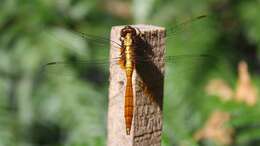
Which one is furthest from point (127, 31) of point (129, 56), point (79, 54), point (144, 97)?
point (79, 54)

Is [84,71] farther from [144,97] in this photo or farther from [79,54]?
[144,97]

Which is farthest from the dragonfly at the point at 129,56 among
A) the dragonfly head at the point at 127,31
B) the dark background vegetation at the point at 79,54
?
the dark background vegetation at the point at 79,54

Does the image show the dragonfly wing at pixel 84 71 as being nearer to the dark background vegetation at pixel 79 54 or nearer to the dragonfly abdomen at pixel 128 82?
the dark background vegetation at pixel 79 54

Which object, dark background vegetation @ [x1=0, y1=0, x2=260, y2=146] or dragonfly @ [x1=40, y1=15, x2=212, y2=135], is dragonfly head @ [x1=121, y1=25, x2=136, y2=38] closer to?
dragonfly @ [x1=40, y1=15, x2=212, y2=135]

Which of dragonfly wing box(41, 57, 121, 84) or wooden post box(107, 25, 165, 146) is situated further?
dragonfly wing box(41, 57, 121, 84)

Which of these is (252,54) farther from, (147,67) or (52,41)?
(147,67)

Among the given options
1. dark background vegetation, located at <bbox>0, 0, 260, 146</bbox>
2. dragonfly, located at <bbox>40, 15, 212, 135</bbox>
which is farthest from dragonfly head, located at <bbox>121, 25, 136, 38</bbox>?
dark background vegetation, located at <bbox>0, 0, 260, 146</bbox>
